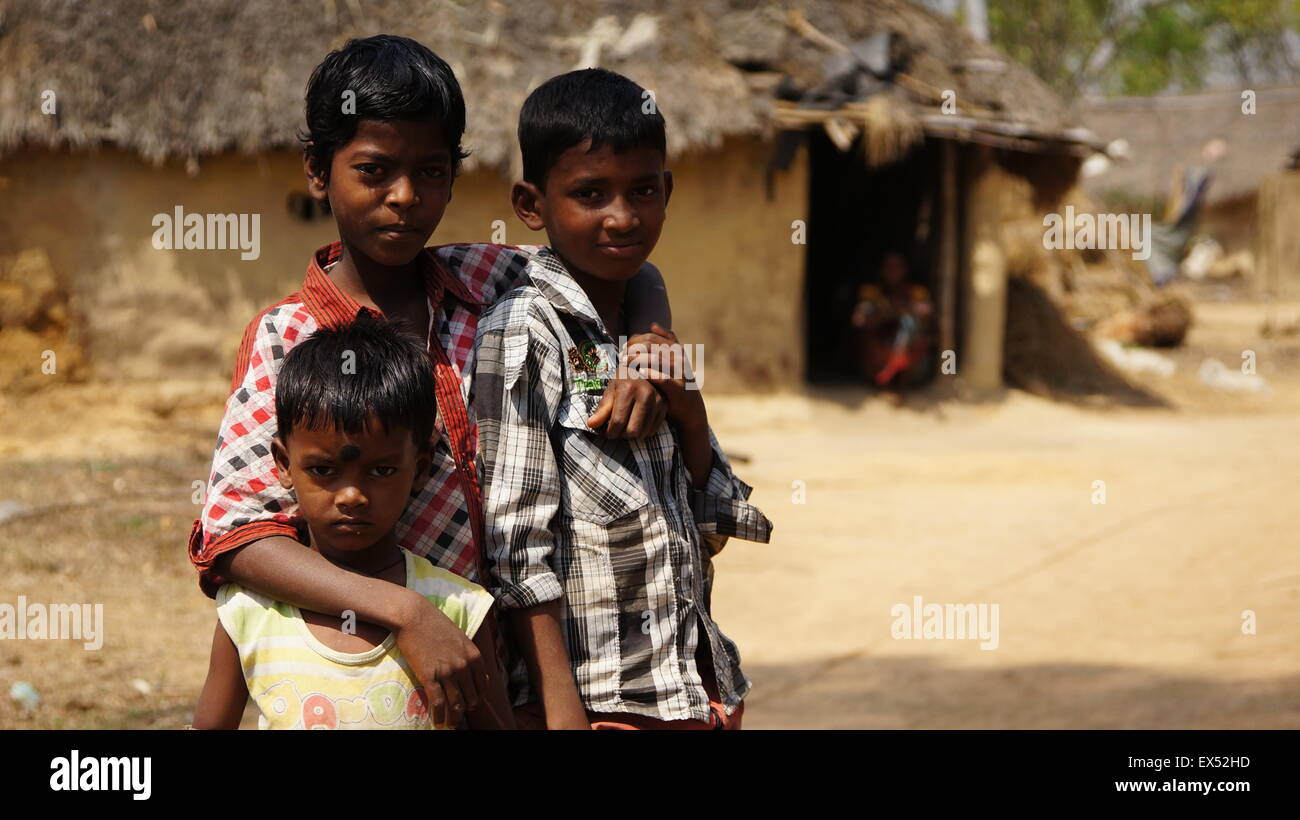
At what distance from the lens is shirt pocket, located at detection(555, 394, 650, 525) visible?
1850 mm

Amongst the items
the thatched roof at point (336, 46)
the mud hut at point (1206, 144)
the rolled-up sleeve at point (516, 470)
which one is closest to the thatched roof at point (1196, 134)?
the mud hut at point (1206, 144)

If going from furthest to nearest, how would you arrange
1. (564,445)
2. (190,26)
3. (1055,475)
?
(190,26) < (1055,475) < (564,445)

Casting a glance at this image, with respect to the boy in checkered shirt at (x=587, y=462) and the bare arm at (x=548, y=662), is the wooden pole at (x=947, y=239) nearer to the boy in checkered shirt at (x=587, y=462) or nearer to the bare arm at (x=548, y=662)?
the boy in checkered shirt at (x=587, y=462)

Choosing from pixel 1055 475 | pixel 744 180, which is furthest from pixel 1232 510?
pixel 744 180

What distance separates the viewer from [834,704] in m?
4.60

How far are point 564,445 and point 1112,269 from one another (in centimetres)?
1412

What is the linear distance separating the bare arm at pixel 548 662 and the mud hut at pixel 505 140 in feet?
22.1

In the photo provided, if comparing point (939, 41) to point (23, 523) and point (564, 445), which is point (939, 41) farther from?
point (564, 445)

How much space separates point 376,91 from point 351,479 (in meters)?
0.54

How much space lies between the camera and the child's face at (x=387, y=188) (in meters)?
1.80

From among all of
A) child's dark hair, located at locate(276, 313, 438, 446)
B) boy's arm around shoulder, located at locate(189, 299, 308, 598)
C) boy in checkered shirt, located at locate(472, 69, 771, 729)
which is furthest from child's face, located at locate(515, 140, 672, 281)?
boy's arm around shoulder, located at locate(189, 299, 308, 598)

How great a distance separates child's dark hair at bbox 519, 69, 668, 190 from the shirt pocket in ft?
1.24

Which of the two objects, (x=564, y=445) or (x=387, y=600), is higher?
(x=564, y=445)

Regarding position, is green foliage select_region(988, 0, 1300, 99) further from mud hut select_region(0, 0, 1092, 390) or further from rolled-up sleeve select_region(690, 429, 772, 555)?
rolled-up sleeve select_region(690, 429, 772, 555)
